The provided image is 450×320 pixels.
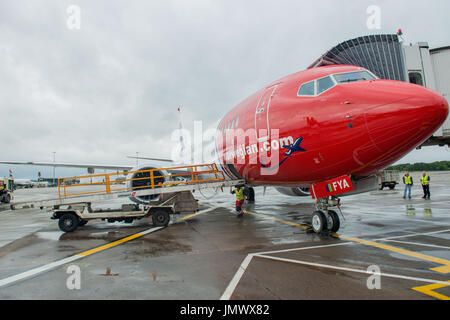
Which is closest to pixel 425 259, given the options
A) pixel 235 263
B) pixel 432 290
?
pixel 432 290

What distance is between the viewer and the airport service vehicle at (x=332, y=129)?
496 centimetres

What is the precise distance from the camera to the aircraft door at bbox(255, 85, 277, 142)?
23.3 feet

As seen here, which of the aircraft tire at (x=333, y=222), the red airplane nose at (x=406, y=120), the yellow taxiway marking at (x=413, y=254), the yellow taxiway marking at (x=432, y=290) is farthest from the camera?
the aircraft tire at (x=333, y=222)

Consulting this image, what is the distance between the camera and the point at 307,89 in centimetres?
637

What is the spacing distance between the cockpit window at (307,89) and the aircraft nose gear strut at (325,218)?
2.67 meters

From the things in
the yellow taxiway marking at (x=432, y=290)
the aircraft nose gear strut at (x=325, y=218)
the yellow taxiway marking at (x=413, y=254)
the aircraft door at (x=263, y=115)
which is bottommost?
the yellow taxiway marking at (x=413, y=254)

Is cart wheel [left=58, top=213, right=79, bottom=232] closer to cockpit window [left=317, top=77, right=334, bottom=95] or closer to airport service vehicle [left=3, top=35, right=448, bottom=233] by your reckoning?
airport service vehicle [left=3, top=35, right=448, bottom=233]

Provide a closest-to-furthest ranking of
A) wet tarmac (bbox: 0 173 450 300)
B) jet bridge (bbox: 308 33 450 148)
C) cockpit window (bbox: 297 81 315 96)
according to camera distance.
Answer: wet tarmac (bbox: 0 173 450 300)
cockpit window (bbox: 297 81 315 96)
jet bridge (bbox: 308 33 450 148)

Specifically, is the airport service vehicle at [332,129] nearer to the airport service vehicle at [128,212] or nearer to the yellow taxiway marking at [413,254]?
the yellow taxiway marking at [413,254]

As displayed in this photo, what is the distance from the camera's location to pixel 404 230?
7.41 meters

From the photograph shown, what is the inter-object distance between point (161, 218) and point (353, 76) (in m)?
7.23

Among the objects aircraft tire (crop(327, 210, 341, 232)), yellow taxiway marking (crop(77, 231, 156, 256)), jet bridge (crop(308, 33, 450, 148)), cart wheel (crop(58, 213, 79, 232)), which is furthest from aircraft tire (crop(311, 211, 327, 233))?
jet bridge (crop(308, 33, 450, 148))

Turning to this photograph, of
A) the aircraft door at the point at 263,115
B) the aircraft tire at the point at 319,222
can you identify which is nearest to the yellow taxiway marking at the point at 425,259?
the aircraft tire at the point at 319,222
